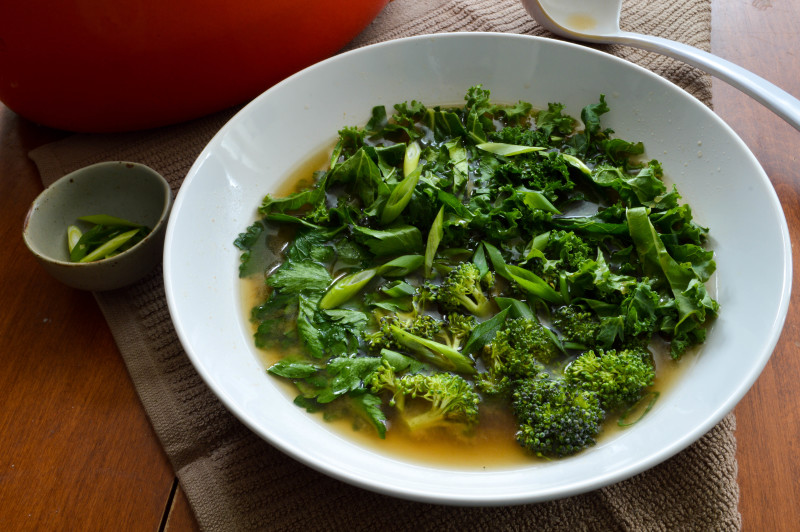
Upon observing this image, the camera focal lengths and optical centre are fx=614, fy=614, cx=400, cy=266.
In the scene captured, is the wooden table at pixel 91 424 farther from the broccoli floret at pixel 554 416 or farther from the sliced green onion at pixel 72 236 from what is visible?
the broccoli floret at pixel 554 416

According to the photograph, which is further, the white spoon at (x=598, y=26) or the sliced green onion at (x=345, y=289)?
the white spoon at (x=598, y=26)

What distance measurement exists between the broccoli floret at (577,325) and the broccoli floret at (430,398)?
0.68 ft

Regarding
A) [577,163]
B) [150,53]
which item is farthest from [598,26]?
[150,53]

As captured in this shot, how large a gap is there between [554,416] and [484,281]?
0.31 meters

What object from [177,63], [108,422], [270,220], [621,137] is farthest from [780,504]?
[177,63]

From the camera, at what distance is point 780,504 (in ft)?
3.45

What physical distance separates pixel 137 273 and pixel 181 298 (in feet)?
0.77

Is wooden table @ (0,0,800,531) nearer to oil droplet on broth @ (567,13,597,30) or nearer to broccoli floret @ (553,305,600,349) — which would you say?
broccoli floret @ (553,305,600,349)

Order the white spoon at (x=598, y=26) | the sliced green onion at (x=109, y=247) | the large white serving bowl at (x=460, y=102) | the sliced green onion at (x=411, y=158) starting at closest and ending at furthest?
the large white serving bowl at (x=460, y=102)
the sliced green onion at (x=109, y=247)
the sliced green onion at (x=411, y=158)
the white spoon at (x=598, y=26)

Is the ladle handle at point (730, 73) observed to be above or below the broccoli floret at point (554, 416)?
above

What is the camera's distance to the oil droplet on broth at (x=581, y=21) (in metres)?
1.76

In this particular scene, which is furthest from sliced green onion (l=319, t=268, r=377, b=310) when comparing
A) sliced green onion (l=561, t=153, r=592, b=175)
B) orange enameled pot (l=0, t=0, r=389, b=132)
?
orange enameled pot (l=0, t=0, r=389, b=132)

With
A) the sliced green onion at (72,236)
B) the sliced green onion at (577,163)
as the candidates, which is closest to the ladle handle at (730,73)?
the sliced green onion at (577,163)

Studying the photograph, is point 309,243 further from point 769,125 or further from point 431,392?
point 769,125
